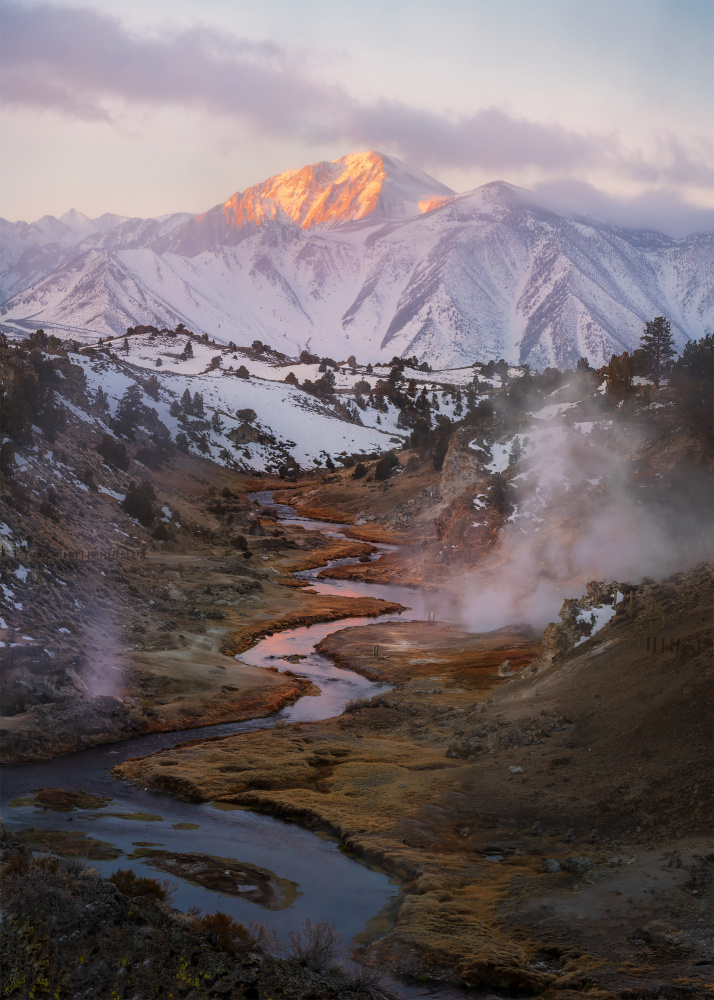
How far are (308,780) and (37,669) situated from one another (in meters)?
12.3

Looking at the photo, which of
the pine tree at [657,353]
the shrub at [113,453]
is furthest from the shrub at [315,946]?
the shrub at [113,453]

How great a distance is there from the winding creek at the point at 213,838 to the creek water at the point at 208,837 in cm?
3

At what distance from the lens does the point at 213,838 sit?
23375 millimetres

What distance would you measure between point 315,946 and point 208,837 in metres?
7.81

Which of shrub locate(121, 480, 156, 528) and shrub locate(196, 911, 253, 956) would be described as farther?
shrub locate(121, 480, 156, 528)

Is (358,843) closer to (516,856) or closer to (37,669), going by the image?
(516,856)

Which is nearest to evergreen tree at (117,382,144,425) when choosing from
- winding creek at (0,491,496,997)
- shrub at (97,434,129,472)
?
shrub at (97,434,129,472)

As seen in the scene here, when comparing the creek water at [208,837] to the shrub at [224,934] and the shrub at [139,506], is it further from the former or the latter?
the shrub at [139,506]

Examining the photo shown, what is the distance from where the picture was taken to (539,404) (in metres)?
75.6

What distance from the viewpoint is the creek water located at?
765 inches

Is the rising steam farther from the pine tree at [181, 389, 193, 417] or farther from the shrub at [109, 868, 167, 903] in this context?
the pine tree at [181, 389, 193, 417]

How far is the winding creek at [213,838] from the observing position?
762 inches

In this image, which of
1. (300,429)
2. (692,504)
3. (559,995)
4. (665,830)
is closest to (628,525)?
(692,504)

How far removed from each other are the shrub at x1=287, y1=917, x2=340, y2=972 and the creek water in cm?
41
